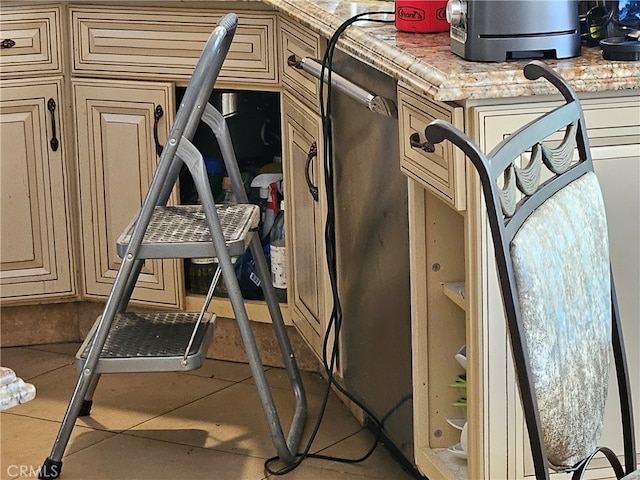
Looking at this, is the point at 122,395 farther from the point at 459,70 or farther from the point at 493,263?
the point at 459,70

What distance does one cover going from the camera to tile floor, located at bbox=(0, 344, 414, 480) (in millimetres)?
2293

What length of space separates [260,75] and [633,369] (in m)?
1.25

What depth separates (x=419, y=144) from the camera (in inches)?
67.7

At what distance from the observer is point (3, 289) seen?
9.60 feet

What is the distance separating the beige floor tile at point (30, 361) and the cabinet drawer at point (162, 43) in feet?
2.59

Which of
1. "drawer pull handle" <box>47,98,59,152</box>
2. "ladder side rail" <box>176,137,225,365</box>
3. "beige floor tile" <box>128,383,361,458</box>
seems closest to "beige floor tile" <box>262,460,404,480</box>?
"beige floor tile" <box>128,383,361,458</box>

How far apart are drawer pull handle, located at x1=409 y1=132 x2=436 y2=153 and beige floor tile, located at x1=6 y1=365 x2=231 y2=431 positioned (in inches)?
45.1

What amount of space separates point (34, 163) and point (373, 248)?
1.16 metres

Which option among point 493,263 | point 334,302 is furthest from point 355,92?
point 334,302

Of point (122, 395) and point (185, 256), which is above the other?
point (185, 256)

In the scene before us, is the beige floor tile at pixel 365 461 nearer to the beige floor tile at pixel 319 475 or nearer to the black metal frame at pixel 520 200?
the beige floor tile at pixel 319 475

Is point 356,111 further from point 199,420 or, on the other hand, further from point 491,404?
point 199,420

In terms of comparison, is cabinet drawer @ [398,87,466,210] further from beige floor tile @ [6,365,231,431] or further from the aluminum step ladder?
beige floor tile @ [6,365,231,431]

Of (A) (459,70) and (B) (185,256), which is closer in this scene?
(A) (459,70)
